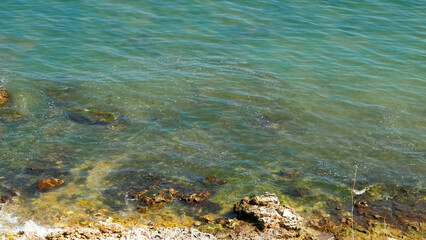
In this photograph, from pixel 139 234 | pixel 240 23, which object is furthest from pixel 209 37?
pixel 139 234

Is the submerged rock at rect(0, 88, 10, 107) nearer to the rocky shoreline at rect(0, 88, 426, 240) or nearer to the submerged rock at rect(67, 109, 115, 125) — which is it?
the submerged rock at rect(67, 109, 115, 125)

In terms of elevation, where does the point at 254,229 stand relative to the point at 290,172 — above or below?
above

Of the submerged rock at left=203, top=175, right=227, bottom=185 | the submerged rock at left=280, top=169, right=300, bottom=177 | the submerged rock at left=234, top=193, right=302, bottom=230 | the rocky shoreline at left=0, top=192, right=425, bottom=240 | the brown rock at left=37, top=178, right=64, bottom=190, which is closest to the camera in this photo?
the rocky shoreline at left=0, top=192, right=425, bottom=240

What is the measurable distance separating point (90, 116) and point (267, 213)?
8.20 m

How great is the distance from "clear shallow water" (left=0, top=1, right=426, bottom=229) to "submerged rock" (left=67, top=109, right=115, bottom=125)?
0.29 m

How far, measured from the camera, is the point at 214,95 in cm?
1969

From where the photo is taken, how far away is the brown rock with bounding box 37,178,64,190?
13375 mm

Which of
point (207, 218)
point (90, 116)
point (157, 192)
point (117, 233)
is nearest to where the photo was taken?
point (117, 233)

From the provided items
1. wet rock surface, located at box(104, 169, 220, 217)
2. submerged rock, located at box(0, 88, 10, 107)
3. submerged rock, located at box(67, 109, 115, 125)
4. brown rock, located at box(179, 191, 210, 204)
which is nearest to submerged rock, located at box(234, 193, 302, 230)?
wet rock surface, located at box(104, 169, 220, 217)

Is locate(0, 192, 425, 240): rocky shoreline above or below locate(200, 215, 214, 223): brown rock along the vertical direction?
above

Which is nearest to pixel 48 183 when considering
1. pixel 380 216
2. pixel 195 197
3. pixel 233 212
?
pixel 195 197

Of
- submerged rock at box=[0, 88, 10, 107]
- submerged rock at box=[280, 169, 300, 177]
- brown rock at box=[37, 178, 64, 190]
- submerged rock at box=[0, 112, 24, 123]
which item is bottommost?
brown rock at box=[37, 178, 64, 190]

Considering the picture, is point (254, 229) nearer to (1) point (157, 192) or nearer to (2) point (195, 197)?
(2) point (195, 197)

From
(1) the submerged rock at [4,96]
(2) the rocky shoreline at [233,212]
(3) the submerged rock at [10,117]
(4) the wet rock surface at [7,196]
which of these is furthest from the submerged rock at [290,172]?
(1) the submerged rock at [4,96]
